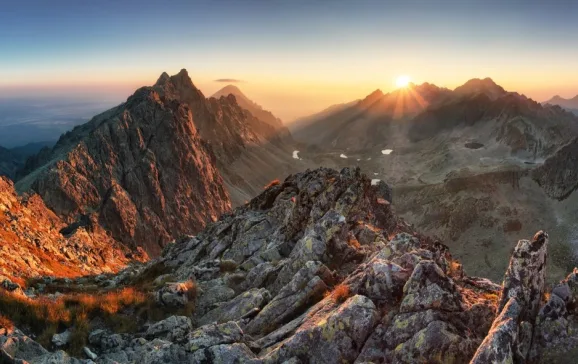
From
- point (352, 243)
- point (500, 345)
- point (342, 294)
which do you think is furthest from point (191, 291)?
point (500, 345)

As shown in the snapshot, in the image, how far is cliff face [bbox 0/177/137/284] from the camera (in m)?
44.9

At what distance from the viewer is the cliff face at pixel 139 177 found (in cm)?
11219

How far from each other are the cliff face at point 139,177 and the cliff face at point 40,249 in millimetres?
10533

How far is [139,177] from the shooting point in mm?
136375

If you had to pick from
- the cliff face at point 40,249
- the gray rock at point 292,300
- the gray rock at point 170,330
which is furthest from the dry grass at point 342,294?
the cliff face at point 40,249

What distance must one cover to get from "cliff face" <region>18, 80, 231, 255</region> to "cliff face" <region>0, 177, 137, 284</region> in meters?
10.5

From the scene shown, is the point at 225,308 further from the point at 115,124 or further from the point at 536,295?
the point at 115,124

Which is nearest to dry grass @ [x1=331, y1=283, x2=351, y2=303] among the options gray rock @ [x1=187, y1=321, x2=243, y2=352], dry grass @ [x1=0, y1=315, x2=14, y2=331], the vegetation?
gray rock @ [x1=187, y1=321, x2=243, y2=352]

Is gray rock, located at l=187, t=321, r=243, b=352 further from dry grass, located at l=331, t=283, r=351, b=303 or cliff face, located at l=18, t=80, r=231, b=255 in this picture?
cliff face, located at l=18, t=80, r=231, b=255

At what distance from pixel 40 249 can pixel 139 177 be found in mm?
78984

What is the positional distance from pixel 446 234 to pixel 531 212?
136 feet

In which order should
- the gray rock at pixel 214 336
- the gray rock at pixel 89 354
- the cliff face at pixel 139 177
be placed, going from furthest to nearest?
1. the cliff face at pixel 139 177
2. the gray rock at pixel 89 354
3. the gray rock at pixel 214 336

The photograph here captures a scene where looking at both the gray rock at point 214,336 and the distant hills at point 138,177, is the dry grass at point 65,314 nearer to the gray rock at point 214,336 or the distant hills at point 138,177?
the gray rock at point 214,336

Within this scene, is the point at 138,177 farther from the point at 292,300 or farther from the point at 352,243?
the point at 292,300
